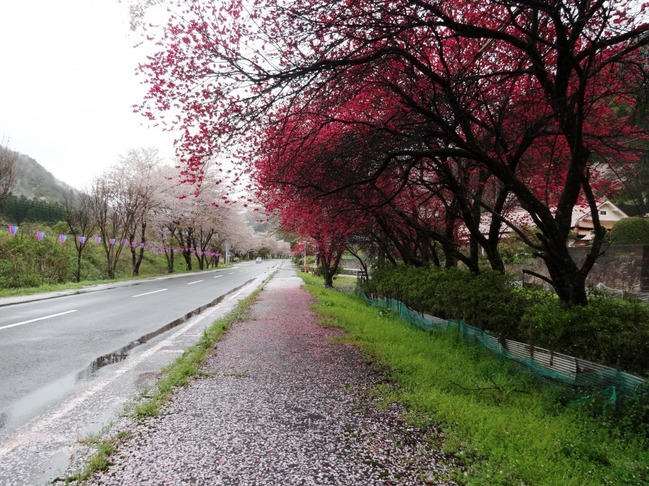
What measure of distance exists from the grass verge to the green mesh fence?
4346mm

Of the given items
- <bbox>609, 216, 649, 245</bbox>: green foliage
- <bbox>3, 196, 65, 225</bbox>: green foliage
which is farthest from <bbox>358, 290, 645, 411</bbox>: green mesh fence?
<bbox>3, 196, 65, 225</bbox>: green foliage

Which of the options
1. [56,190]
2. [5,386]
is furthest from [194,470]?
[56,190]

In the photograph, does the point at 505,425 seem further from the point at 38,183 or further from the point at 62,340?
the point at 38,183

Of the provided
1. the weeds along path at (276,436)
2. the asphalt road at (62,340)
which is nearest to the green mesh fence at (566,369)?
the weeds along path at (276,436)

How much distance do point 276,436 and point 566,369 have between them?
3.48m

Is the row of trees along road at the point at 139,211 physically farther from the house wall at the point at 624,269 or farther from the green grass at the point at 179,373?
the house wall at the point at 624,269

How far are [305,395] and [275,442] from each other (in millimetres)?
1128

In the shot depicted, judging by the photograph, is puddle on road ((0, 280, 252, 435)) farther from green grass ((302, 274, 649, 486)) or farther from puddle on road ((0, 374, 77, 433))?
green grass ((302, 274, 649, 486))

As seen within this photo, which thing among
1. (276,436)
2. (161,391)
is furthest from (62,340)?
(276,436)

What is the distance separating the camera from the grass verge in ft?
9.19

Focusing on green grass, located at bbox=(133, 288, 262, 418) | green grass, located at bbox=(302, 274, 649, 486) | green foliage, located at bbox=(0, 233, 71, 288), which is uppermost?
green foliage, located at bbox=(0, 233, 71, 288)

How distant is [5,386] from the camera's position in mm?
4664

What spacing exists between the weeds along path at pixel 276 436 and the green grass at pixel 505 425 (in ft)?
1.06

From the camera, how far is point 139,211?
2953cm
